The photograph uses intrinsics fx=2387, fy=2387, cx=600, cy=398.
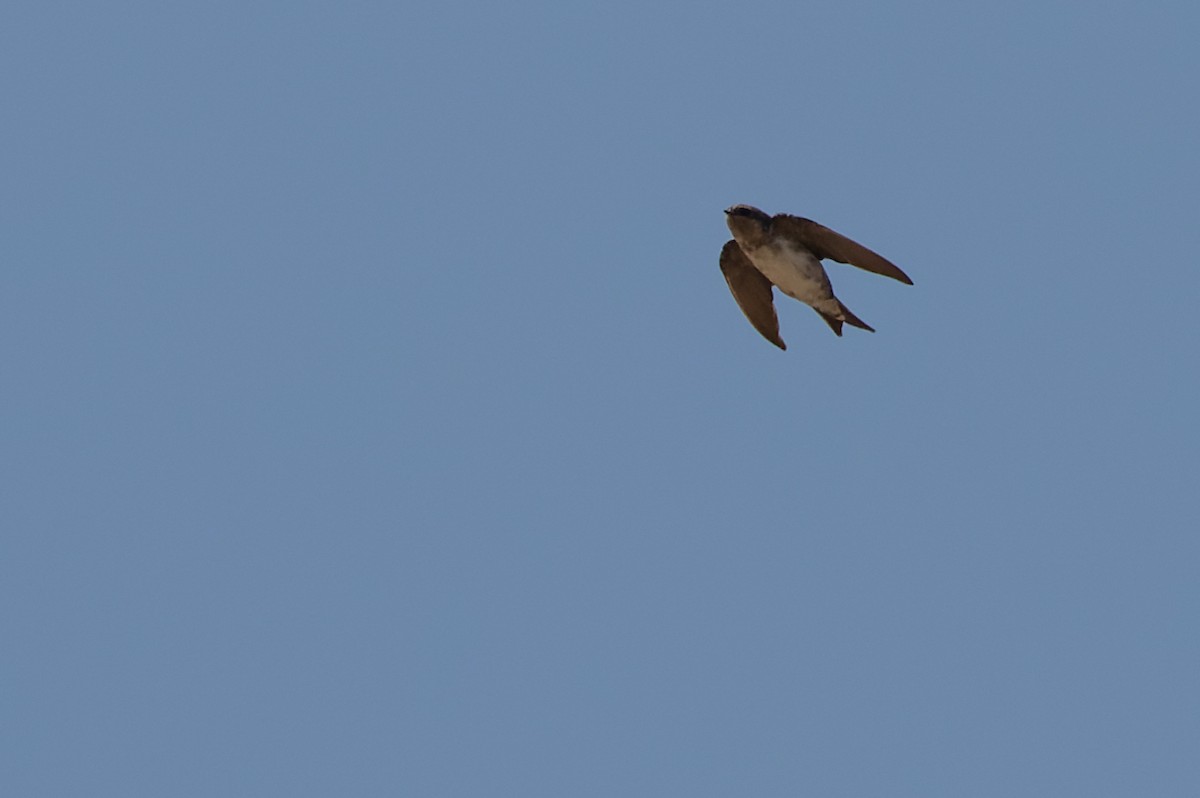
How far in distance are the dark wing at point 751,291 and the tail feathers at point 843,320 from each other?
0.77 metres

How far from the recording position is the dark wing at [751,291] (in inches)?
809

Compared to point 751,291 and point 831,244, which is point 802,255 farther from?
point 751,291

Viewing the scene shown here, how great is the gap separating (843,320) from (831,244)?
731 mm

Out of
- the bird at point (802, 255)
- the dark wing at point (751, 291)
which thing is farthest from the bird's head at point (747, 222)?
the dark wing at point (751, 291)

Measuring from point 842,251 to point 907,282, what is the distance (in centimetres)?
60

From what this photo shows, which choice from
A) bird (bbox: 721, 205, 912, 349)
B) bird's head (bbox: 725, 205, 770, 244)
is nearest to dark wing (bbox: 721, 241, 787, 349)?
bird (bbox: 721, 205, 912, 349)

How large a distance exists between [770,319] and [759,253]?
1.16 meters

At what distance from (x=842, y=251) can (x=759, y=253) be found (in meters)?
0.68

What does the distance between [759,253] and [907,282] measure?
124 centimetres

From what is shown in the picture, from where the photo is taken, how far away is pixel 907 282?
64.2 feet

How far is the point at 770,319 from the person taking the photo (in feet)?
68.2

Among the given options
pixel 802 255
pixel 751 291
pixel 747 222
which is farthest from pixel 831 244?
pixel 751 291

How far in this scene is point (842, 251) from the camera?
19.7 metres

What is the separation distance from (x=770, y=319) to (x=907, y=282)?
5.32ft
